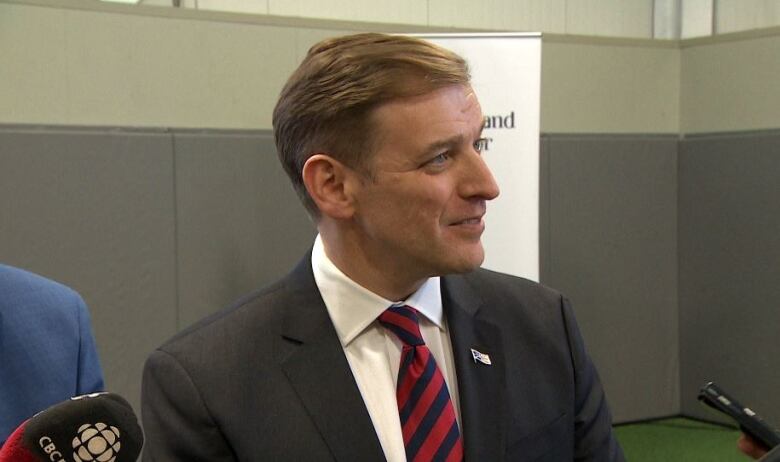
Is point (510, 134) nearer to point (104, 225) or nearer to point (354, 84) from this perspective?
point (104, 225)

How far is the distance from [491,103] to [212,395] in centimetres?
257

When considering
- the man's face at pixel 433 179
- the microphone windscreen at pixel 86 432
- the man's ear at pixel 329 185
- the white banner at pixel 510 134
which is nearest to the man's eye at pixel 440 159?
the man's face at pixel 433 179

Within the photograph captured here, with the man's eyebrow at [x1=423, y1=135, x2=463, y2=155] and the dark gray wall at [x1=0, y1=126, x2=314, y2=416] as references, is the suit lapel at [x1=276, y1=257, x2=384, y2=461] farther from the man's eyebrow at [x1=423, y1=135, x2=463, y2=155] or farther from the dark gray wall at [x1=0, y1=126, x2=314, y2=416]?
the dark gray wall at [x1=0, y1=126, x2=314, y2=416]

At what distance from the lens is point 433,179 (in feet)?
4.48

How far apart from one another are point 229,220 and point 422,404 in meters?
3.17

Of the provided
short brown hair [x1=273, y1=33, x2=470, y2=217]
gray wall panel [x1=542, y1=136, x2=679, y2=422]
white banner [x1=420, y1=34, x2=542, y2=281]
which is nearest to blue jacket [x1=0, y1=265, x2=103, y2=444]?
short brown hair [x1=273, y1=33, x2=470, y2=217]

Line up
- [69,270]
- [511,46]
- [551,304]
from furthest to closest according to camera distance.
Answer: [69,270]
[511,46]
[551,304]

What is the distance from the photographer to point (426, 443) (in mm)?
1368

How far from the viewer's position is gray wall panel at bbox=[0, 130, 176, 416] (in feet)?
12.9

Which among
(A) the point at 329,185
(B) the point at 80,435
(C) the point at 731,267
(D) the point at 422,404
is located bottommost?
(C) the point at 731,267

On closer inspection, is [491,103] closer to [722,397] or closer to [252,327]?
[252,327]

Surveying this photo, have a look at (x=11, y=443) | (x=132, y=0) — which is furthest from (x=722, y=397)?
(x=132, y=0)

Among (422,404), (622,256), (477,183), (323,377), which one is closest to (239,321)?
(323,377)

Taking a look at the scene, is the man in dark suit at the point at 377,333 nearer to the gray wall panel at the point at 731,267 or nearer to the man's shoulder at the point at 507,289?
the man's shoulder at the point at 507,289
